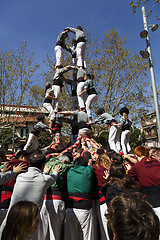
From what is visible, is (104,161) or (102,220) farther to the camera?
(104,161)

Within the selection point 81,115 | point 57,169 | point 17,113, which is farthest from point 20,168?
point 17,113

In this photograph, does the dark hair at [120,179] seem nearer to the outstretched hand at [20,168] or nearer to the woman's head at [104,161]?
the woman's head at [104,161]

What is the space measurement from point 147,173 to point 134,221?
6.75 ft

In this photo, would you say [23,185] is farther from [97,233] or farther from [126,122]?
[126,122]

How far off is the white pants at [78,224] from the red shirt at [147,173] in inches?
41.6

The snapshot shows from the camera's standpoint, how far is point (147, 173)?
10.5 ft

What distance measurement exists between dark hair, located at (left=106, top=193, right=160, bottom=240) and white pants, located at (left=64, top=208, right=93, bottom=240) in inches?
82.1

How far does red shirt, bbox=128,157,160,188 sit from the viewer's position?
10.2ft

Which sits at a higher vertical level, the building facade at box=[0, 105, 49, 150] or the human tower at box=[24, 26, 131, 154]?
the building facade at box=[0, 105, 49, 150]

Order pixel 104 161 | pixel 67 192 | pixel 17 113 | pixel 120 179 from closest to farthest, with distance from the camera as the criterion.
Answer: pixel 120 179 < pixel 67 192 < pixel 104 161 < pixel 17 113

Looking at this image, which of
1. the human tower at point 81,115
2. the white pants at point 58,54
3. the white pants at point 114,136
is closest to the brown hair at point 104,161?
the human tower at point 81,115

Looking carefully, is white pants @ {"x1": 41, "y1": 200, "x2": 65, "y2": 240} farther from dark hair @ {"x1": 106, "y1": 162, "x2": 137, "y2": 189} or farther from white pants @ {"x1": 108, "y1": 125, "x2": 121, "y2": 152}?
white pants @ {"x1": 108, "y1": 125, "x2": 121, "y2": 152}

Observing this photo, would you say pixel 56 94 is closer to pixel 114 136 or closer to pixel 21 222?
pixel 114 136

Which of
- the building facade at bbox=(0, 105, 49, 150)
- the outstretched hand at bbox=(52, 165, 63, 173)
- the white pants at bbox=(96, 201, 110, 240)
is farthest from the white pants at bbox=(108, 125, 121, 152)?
the building facade at bbox=(0, 105, 49, 150)
